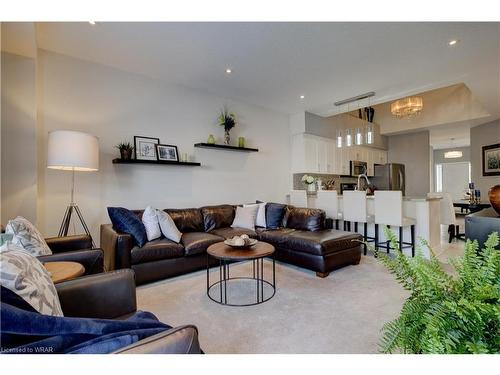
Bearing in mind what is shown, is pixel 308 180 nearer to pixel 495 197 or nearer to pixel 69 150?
pixel 495 197

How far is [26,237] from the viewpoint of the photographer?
1.91 m

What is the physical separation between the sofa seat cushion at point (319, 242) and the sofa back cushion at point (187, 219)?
1368mm

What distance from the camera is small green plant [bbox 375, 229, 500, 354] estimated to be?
0.60 meters

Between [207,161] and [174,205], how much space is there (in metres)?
0.98

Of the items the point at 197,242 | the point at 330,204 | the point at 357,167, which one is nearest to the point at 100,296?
the point at 197,242

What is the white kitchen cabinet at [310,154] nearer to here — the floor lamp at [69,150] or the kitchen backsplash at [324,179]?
the kitchen backsplash at [324,179]

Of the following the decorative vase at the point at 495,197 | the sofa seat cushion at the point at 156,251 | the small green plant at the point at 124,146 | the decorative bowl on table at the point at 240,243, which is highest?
the small green plant at the point at 124,146

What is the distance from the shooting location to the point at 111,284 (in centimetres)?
150

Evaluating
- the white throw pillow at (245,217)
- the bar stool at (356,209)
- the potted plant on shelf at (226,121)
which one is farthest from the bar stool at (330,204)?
the potted plant on shelf at (226,121)

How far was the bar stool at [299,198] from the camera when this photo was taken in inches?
195

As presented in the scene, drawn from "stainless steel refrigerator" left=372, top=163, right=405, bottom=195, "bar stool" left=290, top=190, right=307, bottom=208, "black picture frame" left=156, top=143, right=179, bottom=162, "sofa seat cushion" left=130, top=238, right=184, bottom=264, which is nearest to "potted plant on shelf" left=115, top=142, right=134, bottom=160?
"black picture frame" left=156, top=143, right=179, bottom=162

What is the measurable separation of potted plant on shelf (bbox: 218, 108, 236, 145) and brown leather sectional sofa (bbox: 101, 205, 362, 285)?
1.40 metres

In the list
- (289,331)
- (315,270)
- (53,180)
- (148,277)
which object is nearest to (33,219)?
(53,180)

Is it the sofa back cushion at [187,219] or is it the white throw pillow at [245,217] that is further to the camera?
the white throw pillow at [245,217]
